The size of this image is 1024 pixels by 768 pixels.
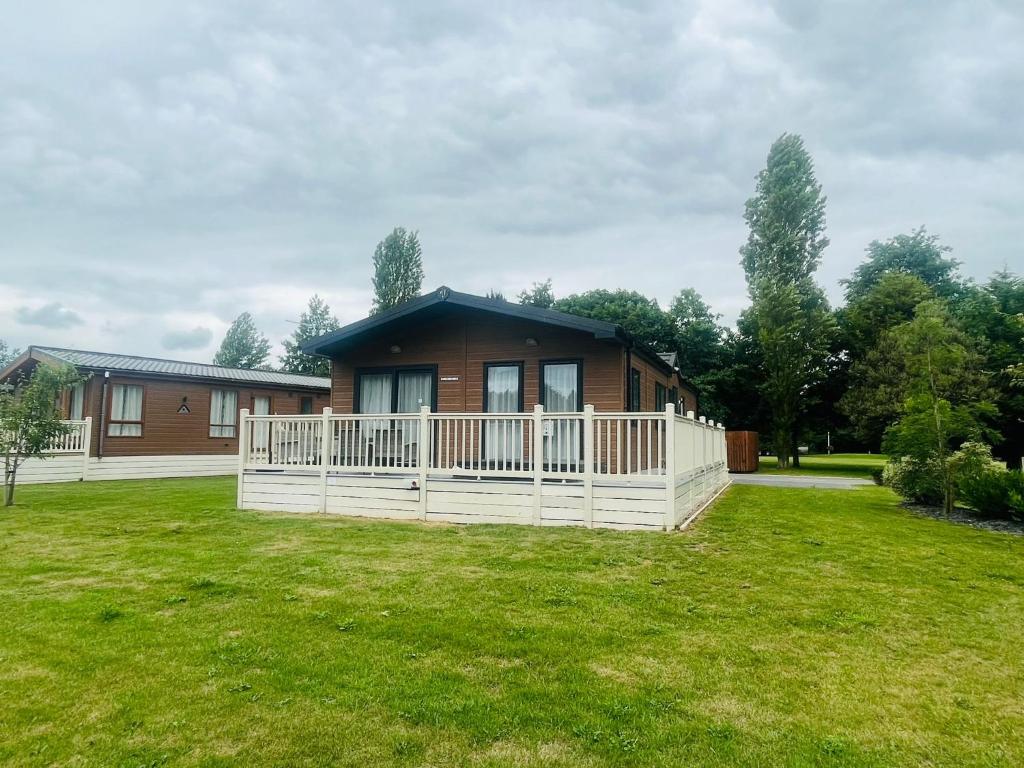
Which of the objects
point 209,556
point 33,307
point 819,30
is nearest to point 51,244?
point 209,556

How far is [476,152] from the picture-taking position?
15.1m

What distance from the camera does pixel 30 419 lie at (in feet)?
30.3

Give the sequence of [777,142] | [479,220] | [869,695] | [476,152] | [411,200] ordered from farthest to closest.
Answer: [777,142] < [479,220] < [411,200] < [476,152] < [869,695]

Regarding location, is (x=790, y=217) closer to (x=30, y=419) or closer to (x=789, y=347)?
(x=789, y=347)

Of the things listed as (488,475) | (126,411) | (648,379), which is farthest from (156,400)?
(648,379)

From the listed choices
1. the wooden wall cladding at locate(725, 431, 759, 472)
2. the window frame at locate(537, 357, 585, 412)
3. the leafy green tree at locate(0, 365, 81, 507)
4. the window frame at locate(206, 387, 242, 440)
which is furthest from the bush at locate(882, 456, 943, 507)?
the window frame at locate(206, 387, 242, 440)

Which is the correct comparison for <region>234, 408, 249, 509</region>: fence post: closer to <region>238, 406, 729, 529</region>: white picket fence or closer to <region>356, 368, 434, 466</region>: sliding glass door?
<region>238, 406, 729, 529</region>: white picket fence

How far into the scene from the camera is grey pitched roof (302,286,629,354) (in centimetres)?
894

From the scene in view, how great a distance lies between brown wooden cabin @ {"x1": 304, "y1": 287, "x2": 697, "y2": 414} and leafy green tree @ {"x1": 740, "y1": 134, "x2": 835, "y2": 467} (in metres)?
14.0

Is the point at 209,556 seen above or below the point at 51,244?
below

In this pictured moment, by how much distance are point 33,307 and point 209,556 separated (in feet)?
285

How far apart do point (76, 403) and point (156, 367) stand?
209 cm

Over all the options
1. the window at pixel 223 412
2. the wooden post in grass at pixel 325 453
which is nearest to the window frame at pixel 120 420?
the window at pixel 223 412

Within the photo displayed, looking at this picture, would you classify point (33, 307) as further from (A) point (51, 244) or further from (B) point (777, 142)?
(B) point (777, 142)
